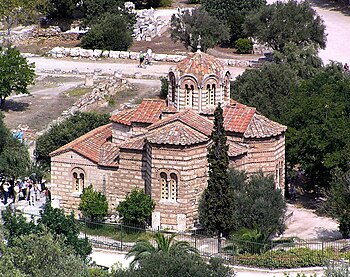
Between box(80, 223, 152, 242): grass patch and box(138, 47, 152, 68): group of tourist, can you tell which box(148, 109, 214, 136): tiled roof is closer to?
box(80, 223, 152, 242): grass patch

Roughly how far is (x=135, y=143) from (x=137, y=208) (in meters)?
3.05

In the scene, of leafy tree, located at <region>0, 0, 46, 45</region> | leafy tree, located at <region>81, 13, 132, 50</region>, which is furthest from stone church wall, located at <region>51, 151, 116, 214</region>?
leafy tree, located at <region>0, 0, 46, 45</region>

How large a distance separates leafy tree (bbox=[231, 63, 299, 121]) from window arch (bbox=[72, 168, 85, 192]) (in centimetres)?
1109

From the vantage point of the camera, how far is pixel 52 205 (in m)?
50.8

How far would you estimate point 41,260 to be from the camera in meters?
37.4

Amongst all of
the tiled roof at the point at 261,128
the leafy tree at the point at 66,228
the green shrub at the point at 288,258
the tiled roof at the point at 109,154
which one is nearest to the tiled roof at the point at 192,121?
the tiled roof at the point at 261,128

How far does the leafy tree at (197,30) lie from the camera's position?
259 feet

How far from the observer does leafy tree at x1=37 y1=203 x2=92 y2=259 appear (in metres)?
44.1

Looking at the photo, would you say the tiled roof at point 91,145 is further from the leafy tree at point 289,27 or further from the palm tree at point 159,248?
the leafy tree at point 289,27

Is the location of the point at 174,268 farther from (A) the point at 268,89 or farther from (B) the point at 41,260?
(A) the point at 268,89

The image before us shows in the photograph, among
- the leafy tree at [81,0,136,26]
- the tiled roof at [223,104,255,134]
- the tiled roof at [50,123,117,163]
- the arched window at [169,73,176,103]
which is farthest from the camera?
the leafy tree at [81,0,136,26]

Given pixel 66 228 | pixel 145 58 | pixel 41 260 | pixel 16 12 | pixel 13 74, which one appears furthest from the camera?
pixel 16 12

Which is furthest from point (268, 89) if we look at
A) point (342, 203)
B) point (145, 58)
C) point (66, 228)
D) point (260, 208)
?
point (145, 58)

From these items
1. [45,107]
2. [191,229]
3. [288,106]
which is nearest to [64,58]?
[45,107]
